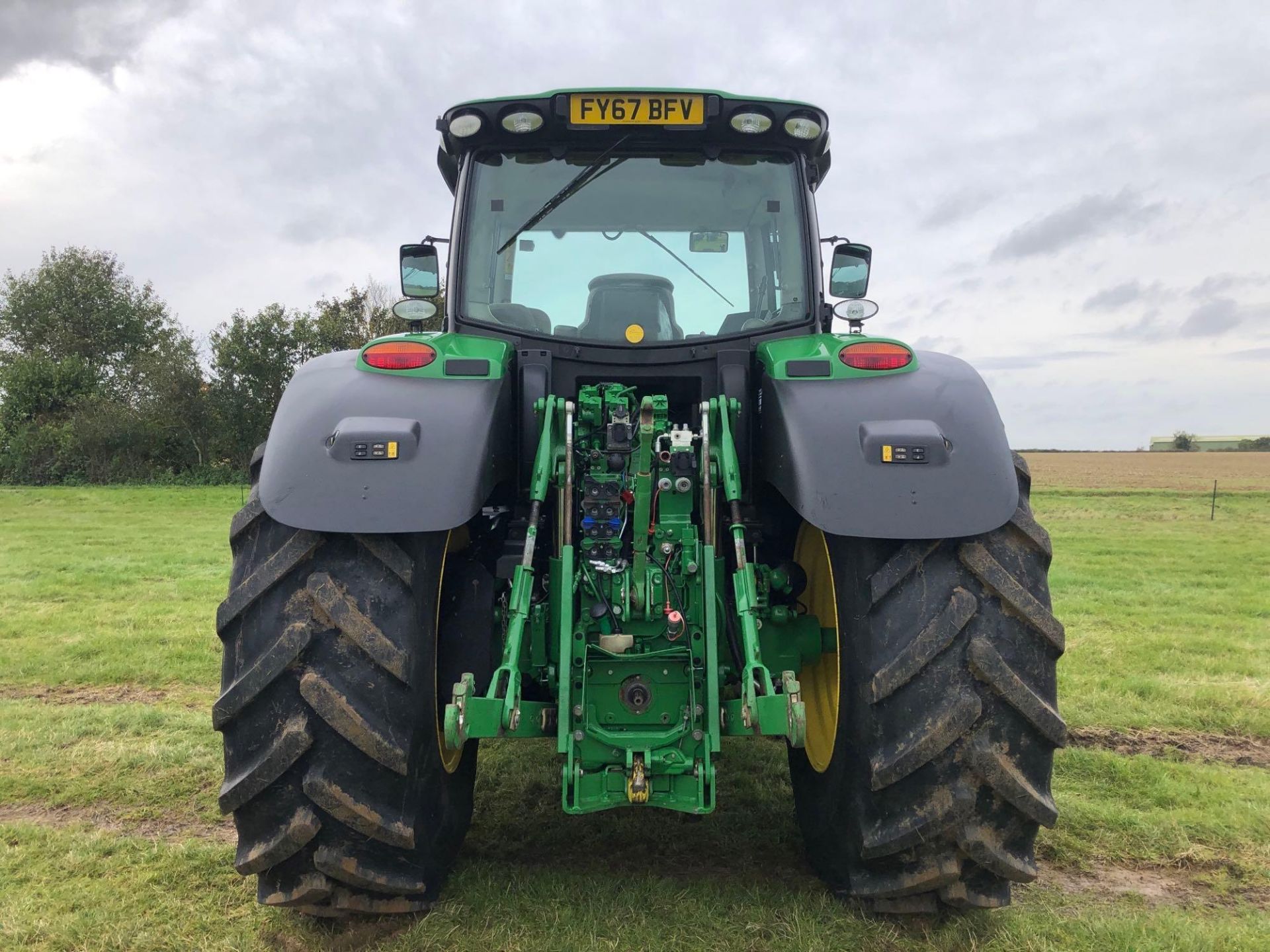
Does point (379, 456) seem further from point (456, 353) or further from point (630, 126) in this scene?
point (630, 126)

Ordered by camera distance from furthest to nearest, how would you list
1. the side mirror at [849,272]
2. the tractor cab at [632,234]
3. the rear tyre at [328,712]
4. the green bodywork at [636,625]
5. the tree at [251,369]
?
1. the tree at [251,369]
2. the side mirror at [849,272]
3. the tractor cab at [632,234]
4. the green bodywork at [636,625]
5. the rear tyre at [328,712]

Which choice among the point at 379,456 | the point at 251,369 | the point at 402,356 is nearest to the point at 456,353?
the point at 402,356

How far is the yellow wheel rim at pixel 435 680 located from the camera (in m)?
2.49

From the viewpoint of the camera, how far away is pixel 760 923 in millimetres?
2609

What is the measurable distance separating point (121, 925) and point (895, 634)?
7.88ft

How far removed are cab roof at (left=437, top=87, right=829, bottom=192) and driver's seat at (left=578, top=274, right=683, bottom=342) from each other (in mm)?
487

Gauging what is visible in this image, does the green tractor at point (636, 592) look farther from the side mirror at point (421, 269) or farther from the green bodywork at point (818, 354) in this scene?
the side mirror at point (421, 269)

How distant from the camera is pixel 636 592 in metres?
2.61

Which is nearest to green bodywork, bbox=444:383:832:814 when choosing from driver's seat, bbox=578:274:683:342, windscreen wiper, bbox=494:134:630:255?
driver's seat, bbox=578:274:683:342

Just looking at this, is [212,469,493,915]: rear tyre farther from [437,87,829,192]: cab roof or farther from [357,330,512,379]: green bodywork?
[437,87,829,192]: cab roof

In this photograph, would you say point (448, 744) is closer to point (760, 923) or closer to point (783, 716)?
point (783, 716)

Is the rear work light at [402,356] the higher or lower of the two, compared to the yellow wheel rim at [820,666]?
higher

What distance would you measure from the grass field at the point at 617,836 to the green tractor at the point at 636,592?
0.80 ft

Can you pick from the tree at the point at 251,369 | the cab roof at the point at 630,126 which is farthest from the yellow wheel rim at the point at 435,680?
the tree at the point at 251,369
